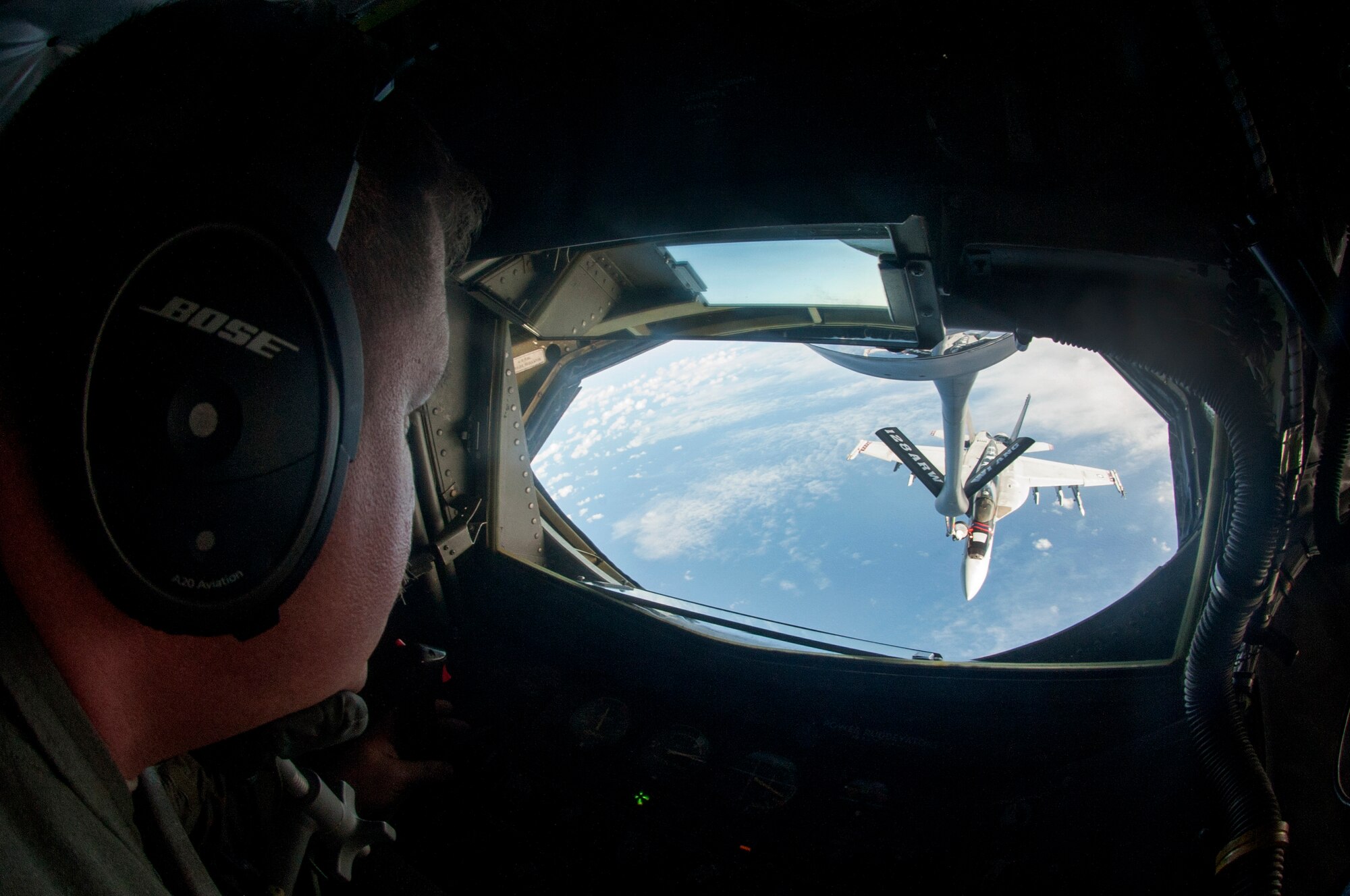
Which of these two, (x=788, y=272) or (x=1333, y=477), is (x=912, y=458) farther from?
(x=1333, y=477)

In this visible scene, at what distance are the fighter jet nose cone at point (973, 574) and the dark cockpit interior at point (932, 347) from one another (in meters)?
13.3

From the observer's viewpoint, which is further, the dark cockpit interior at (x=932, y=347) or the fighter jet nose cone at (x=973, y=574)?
the fighter jet nose cone at (x=973, y=574)

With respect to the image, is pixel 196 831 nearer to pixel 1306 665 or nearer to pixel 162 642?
pixel 162 642

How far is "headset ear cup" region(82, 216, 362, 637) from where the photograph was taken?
44cm

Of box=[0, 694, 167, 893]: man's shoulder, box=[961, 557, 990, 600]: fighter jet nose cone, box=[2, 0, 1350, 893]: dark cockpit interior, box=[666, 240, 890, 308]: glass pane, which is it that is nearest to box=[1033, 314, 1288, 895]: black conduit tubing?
box=[2, 0, 1350, 893]: dark cockpit interior

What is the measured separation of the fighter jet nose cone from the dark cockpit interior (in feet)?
43.5

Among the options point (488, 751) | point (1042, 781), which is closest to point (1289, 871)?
point (1042, 781)

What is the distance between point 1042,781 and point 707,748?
2.67 feet

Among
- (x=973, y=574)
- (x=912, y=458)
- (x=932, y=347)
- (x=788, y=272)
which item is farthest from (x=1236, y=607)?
(x=973, y=574)

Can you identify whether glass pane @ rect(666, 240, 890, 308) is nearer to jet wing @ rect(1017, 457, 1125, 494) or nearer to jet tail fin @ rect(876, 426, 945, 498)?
jet tail fin @ rect(876, 426, 945, 498)

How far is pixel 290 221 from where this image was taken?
0.51 metres

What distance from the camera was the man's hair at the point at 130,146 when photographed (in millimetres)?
406

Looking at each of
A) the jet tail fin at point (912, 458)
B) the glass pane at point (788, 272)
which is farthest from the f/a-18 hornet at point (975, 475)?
the glass pane at point (788, 272)

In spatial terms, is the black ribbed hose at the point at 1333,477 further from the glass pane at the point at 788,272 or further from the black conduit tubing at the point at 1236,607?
the glass pane at the point at 788,272
